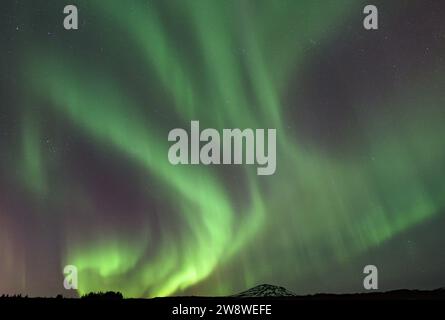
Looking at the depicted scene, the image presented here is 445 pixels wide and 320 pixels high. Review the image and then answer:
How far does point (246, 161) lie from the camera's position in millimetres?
13789
